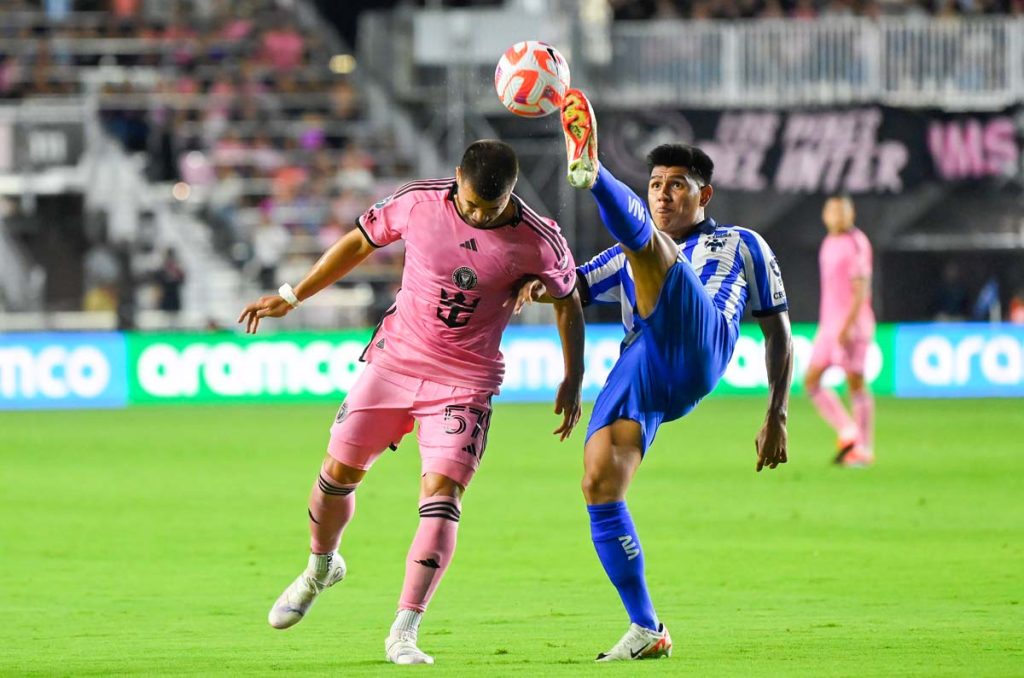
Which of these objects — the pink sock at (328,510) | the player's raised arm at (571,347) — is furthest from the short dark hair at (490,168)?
the pink sock at (328,510)

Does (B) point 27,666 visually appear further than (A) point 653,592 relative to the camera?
No

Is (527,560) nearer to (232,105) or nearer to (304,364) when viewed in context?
(304,364)

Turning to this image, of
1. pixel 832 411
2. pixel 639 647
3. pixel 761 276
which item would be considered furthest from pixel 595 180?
pixel 832 411

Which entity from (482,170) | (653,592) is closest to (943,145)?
(653,592)

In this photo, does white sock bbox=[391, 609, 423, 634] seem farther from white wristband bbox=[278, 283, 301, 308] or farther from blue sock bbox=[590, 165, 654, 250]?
blue sock bbox=[590, 165, 654, 250]

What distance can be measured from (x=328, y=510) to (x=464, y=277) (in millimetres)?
1260

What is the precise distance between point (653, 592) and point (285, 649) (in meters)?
2.60

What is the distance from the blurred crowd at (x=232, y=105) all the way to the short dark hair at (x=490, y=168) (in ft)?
68.4

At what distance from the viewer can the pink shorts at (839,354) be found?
16250 millimetres

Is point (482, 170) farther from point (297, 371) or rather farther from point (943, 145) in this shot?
point (943, 145)

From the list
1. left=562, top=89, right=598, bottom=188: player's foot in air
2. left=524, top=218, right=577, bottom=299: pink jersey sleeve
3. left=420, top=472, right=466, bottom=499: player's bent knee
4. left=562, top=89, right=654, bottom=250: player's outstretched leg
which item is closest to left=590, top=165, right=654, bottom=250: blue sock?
left=562, top=89, right=654, bottom=250: player's outstretched leg

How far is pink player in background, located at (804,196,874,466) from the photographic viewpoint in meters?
16.2

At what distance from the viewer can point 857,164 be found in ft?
87.6

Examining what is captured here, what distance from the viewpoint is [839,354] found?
16.2m
